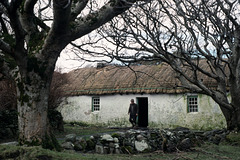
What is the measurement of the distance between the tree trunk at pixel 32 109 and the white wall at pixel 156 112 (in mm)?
10740

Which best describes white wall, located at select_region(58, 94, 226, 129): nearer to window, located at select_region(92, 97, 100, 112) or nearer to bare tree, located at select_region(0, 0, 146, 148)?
window, located at select_region(92, 97, 100, 112)

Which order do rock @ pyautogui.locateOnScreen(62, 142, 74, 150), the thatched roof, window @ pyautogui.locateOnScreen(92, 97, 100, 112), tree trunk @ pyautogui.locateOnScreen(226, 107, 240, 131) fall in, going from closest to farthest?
rock @ pyautogui.locateOnScreen(62, 142, 74, 150), tree trunk @ pyautogui.locateOnScreen(226, 107, 240, 131), the thatched roof, window @ pyautogui.locateOnScreen(92, 97, 100, 112)

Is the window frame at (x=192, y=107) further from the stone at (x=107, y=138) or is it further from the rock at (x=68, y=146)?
the rock at (x=68, y=146)

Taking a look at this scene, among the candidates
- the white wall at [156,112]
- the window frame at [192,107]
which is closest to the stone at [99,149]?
the white wall at [156,112]

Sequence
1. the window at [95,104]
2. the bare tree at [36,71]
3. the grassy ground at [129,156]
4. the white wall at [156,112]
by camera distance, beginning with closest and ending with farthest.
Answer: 1. the grassy ground at [129,156]
2. the bare tree at [36,71]
3. the white wall at [156,112]
4. the window at [95,104]

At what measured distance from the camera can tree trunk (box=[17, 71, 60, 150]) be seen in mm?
6117

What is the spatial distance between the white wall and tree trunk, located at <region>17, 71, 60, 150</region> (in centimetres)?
1074

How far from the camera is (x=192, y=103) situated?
18.5 metres

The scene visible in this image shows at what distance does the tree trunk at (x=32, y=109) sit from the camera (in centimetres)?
612

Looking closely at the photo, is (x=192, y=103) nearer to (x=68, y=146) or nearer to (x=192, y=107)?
(x=192, y=107)

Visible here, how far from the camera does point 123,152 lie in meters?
8.83

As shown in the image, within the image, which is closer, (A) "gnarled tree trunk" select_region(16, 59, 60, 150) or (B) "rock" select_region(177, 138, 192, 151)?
(A) "gnarled tree trunk" select_region(16, 59, 60, 150)

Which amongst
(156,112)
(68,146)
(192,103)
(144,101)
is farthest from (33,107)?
(144,101)

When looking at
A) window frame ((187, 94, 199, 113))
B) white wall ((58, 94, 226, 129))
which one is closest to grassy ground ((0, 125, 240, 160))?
white wall ((58, 94, 226, 129))
